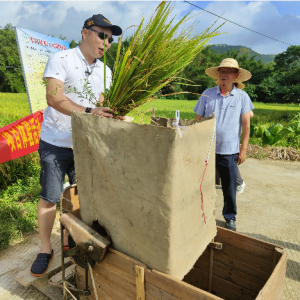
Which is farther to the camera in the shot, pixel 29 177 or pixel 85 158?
pixel 29 177

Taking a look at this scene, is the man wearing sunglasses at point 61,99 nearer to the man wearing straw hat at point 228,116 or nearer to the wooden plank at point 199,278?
the wooden plank at point 199,278

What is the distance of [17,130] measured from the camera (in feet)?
11.5

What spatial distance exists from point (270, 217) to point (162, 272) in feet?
Result: 8.51

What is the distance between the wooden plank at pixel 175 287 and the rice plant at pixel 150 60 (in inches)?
37.8

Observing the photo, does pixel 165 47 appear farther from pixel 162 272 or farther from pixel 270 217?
pixel 270 217

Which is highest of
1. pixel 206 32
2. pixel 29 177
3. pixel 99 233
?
pixel 206 32

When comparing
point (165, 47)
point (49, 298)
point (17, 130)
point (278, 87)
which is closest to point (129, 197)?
point (165, 47)

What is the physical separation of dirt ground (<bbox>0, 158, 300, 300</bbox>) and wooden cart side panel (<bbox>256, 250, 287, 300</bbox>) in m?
0.82

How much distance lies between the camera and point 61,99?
6.03ft

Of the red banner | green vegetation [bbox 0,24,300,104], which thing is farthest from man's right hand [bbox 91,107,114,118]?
green vegetation [bbox 0,24,300,104]

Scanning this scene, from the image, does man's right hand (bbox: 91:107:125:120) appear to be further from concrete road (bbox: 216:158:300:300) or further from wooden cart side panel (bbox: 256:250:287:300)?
concrete road (bbox: 216:158:300:300)

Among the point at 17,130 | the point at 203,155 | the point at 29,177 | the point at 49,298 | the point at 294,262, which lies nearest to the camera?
the point at 203,155

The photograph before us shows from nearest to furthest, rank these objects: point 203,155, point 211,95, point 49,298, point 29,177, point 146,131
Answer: point 146,131 < point 203,155 < point 49,298 < point 211,95 < point 29,177

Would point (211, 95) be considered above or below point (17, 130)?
above
